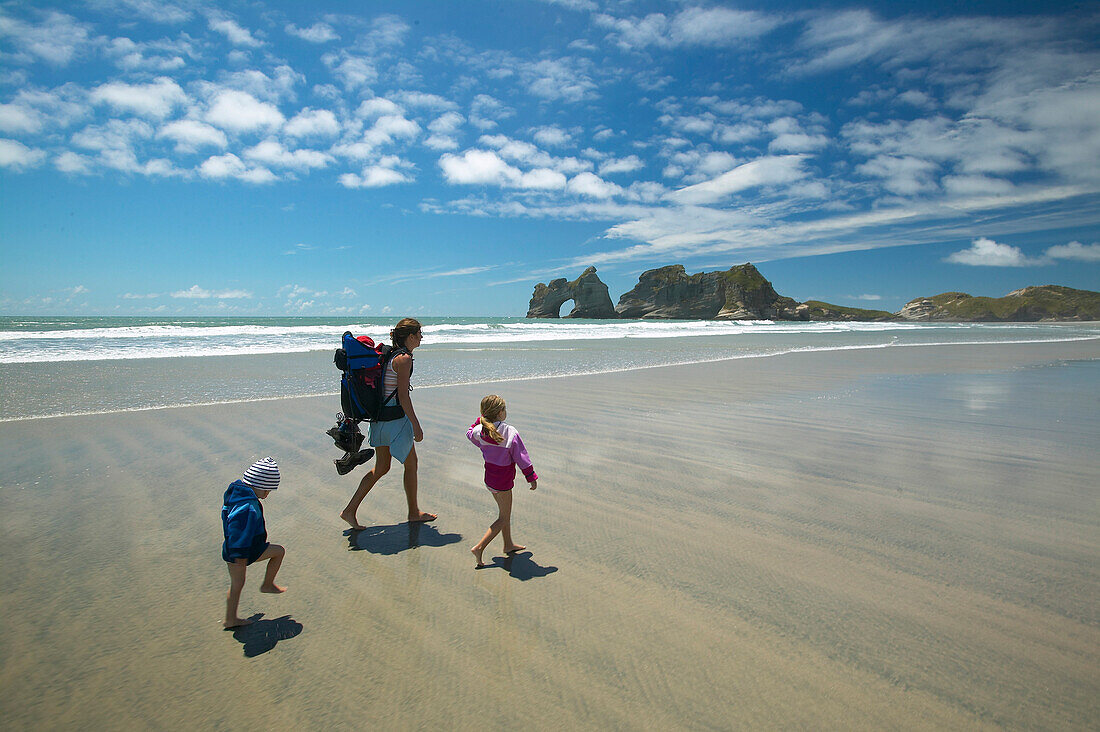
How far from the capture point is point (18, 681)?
250 cm

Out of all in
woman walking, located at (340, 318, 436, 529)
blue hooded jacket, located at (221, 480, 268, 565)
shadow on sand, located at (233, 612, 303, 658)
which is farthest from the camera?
woman walking, located at (340, 318, 436, 529)

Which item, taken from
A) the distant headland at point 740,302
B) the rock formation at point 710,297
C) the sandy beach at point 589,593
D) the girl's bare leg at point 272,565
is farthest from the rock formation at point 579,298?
the girl's bare leg at point 272,565

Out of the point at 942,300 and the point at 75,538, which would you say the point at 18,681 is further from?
the point at 942,300

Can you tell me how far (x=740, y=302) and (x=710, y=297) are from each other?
7.01 meters

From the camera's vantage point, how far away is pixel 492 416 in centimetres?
355

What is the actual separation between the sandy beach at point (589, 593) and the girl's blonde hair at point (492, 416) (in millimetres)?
894

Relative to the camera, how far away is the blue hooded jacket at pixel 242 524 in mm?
2820

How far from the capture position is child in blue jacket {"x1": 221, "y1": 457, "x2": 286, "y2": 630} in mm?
2826

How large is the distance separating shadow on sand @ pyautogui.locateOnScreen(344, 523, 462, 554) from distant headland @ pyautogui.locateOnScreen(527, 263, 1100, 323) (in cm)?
11336

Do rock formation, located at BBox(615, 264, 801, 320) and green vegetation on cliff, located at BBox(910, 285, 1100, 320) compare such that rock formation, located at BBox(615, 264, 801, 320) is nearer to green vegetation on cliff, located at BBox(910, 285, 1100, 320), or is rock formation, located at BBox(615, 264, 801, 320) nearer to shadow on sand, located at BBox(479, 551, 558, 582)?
green vegetation on cliff, located at BBox(910, 285, 1100, 320)

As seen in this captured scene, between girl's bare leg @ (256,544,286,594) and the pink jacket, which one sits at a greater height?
the pink jacket

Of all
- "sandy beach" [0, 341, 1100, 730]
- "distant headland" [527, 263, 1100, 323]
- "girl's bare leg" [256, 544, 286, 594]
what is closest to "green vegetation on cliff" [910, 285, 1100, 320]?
"distant headland" [527, 263, 1100, 323]

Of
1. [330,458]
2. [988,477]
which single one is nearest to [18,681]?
[330,458]

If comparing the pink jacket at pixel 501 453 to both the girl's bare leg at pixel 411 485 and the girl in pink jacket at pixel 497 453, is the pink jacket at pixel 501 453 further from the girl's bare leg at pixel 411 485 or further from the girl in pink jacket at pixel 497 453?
the girl's bare leg at pixel 411 485
